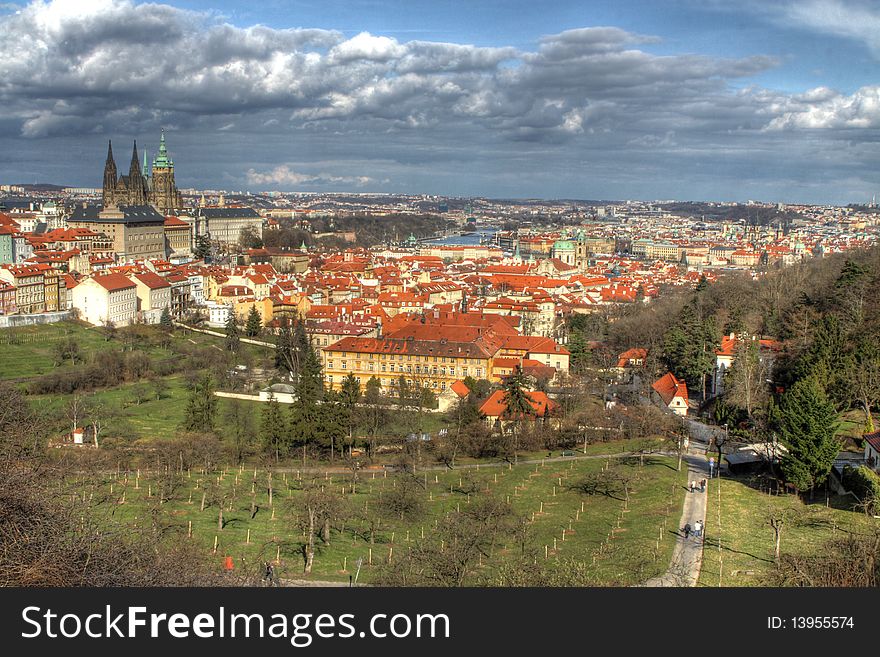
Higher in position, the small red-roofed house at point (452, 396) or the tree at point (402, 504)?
the tree at point (402, 504)

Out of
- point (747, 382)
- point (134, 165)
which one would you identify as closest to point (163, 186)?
point (134, 165)

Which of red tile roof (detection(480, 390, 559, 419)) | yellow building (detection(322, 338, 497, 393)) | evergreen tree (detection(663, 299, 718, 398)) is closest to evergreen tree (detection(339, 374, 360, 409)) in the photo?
red tile roof (detection(480, 390, 559, 419))

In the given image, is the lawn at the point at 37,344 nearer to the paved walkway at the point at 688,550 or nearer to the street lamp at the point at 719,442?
the street lamp at the point at 719,442

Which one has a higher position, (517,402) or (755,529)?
(755,529)

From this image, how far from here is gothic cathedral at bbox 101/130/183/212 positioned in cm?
10112

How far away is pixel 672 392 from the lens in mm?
37000

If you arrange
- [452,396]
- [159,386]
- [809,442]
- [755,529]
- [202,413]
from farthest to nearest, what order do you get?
1. [159,386]
2. [452,396]
3. [202,413]
4. [809,442]
5. [755,529]

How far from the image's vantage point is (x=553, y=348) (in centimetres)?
4775

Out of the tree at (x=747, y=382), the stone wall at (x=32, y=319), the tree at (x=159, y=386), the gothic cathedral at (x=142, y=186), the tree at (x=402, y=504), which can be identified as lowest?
the tree at (x=159, y=386)

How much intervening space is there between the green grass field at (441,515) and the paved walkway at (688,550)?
0.78ft

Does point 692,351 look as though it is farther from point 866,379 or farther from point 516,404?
point 866,379

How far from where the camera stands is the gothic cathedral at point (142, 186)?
101125 mm

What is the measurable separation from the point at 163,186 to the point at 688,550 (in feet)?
328

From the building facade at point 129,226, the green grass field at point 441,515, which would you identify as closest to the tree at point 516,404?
the green grass field at point 441,515
